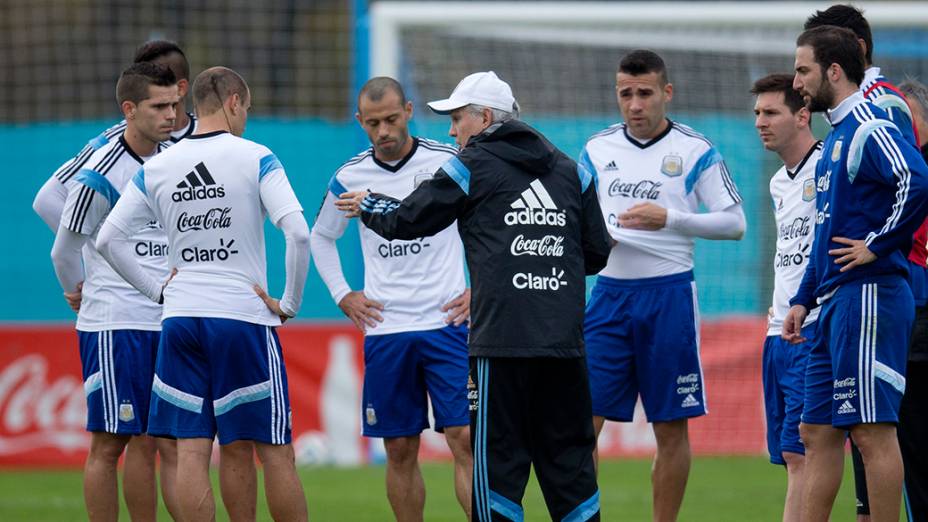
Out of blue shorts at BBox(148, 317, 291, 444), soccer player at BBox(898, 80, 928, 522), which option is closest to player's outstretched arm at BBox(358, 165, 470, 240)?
blue shorts at BBox(148, 317, 291, 444)

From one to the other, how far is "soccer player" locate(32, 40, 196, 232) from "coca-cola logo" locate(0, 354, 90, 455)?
18.9 feet

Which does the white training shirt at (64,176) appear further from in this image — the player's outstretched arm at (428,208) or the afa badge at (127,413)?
the player's outstretched arm at (428,208)

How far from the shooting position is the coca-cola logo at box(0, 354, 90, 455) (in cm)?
1334

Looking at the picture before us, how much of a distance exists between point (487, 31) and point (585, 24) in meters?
0.98

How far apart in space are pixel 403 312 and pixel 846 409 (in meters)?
2.66

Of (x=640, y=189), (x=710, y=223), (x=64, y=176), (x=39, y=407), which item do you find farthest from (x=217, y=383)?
(x=39, y=407)

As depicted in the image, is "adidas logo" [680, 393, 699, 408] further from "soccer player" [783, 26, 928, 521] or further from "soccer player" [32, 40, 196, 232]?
"soccer player" [32, 40, 196, 232]

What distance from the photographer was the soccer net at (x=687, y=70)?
41.7ft

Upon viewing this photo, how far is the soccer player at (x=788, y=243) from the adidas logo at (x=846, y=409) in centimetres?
81

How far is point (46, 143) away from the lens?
15.5m

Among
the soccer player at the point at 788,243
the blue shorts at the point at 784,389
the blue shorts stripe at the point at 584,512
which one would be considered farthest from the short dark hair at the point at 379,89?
the blue shorts stripe at the point at 584,512

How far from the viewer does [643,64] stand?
8.13 m

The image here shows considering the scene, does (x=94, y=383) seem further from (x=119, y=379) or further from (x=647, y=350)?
(x=647, y=350)

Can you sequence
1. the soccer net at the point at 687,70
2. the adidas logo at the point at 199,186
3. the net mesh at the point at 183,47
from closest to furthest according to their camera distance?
the adidas logo at the point at 199,186
the soccer net at the point at 687,70
the net mesh at the point at 183,47
